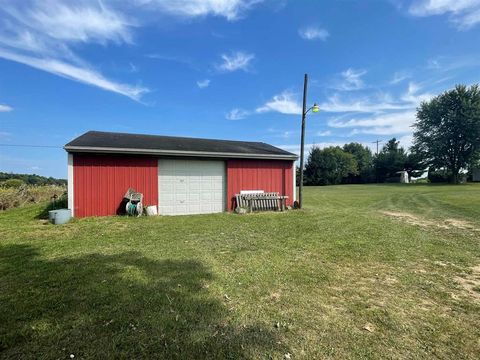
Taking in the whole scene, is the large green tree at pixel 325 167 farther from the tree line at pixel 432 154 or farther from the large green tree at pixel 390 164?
the large green tree at pixel 390 164

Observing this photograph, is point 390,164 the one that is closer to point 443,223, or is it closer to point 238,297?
point 443,223

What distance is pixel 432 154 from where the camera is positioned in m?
36.5

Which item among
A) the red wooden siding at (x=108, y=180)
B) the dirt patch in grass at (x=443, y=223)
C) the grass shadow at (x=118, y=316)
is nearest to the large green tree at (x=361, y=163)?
the dirt patch in grass at (x=443, y=223)

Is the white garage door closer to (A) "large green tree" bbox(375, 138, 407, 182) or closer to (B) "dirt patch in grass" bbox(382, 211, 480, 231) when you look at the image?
(B) "dirt patch in grass" bbox(382, 211, 480, 231)

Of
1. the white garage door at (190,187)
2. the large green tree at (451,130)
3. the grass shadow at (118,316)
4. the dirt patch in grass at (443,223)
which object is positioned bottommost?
the dirt patch in grass at (443,223)

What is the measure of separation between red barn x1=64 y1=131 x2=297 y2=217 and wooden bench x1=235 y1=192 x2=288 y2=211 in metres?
0.34

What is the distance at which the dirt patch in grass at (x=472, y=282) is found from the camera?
3.49 m

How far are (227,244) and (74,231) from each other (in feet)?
13.8

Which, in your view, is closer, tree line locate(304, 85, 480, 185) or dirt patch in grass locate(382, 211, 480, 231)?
dirt patch in grass locate(382, 211, 480, 231)

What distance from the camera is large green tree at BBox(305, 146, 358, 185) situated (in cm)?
4256

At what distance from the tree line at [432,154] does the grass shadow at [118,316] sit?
133ft

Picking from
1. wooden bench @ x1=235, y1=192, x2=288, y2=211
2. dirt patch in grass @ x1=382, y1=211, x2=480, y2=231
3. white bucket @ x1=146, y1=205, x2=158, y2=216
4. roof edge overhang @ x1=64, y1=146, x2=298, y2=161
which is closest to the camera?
dirt patch in grass @ x1=382, y1=211, x2=480, y2=231

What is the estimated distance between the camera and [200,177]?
11.3 metres

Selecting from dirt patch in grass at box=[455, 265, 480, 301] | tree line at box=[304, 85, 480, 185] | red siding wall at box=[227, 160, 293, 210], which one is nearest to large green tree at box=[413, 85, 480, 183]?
tree line at box=[304, 85, 480, 185]
